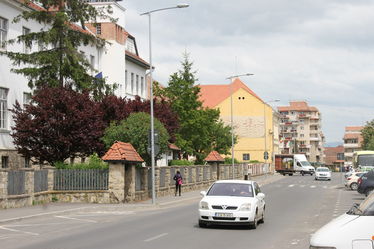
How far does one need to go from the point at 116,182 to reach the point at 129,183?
3.85 ft

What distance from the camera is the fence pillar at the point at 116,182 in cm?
3159

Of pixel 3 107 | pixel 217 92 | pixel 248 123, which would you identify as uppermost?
pixel 217 92

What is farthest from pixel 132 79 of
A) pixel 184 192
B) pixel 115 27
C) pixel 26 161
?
pixel 26 161

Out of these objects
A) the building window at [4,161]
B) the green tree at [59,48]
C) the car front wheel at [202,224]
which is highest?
the green tree at [59,48]

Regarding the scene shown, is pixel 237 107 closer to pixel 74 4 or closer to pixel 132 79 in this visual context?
pixel 132 79

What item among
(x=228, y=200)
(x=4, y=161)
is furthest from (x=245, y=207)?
(x=4, y=161)

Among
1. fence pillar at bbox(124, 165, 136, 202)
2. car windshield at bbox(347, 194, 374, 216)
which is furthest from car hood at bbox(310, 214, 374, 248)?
fence pillar at bbox(124, 165, 136, 202)

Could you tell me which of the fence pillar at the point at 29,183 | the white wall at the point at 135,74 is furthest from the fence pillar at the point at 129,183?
the white wall at the point at 135,74

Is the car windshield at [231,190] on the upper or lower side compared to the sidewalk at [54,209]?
upper

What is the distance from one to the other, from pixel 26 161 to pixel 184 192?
12045mm

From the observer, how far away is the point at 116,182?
1245 inches

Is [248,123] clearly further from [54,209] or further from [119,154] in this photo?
[54,209]

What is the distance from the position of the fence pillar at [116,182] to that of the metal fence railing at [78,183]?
0.44 m

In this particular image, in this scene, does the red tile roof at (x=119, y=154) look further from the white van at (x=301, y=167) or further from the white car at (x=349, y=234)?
the white van at (x=301, y=167)
